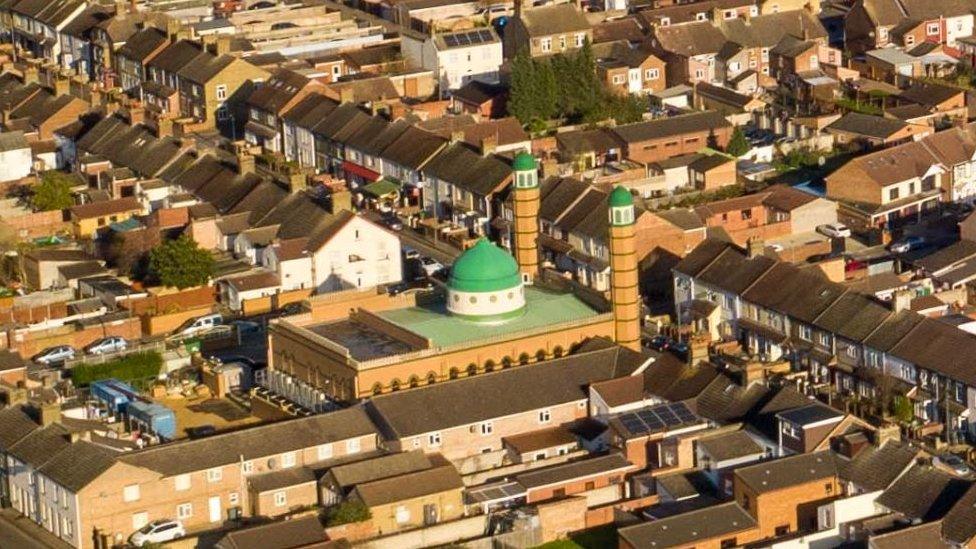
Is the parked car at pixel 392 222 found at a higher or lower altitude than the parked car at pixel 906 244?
lower

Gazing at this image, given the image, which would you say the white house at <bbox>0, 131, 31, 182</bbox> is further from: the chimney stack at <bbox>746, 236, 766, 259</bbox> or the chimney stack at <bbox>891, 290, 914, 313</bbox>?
the chimney stack at <bbox>891, 290, 914, 313</bbox>

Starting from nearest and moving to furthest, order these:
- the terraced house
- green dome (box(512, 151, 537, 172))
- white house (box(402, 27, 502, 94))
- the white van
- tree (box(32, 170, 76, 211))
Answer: the terraced house, green dome (box(512, 151, 537, 172)), the white van, tree (box(32, 170, 76, 211)), white house (box(402, 27, 502, 94))

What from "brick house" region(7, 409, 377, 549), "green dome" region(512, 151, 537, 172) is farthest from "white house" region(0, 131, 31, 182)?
"brick house" region(7, 409, 377, 549)

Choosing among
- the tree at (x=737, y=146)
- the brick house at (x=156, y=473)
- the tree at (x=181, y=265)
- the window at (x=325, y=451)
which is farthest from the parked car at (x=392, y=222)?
the window at (x=325, y=451)

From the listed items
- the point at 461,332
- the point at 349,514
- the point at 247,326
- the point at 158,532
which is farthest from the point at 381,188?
the point at 349,514

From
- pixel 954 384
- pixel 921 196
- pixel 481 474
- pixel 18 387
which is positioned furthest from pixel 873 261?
pixel 18 387

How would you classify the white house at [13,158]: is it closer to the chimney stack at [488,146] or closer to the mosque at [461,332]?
the chimney stack at [488,146]
